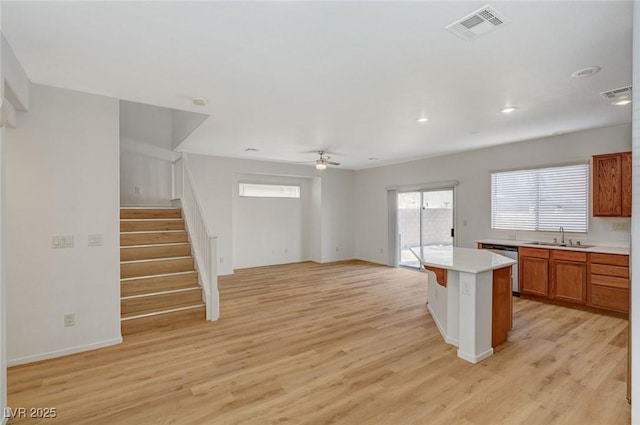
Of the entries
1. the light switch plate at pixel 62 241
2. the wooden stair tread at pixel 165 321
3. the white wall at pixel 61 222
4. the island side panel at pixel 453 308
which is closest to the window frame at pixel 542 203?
the island side panel at pixel 453 308

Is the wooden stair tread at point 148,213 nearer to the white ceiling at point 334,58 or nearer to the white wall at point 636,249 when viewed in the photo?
the white ceiling at point 334,58

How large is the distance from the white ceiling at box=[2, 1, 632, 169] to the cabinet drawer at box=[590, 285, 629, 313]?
233 centimetres

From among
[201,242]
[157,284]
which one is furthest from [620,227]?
[157,284]

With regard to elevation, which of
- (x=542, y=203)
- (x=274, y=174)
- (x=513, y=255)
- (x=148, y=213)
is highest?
(x=274, y=174)

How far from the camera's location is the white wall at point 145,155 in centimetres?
627

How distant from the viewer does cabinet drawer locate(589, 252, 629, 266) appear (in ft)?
13.4

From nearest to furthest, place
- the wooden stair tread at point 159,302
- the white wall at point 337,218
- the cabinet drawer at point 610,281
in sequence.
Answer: the wooden stair tread at point 159,302
the cabinet drawer at point 610,281
the white wall at point 337,218

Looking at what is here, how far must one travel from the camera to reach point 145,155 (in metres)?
6.45

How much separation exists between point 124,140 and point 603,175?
27.2 ft

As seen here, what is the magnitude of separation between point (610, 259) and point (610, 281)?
12.0 inches

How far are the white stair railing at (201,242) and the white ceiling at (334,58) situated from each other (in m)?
1.54

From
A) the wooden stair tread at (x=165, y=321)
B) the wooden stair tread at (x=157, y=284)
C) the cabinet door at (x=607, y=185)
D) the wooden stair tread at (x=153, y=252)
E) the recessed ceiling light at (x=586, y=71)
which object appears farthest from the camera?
the wooden stair tread at (x=153, y=252)

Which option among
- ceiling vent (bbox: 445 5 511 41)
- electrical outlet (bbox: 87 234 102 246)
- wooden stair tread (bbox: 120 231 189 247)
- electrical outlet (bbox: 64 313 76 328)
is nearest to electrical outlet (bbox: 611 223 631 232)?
ceiling vent (bbox: 445 5 511 41)

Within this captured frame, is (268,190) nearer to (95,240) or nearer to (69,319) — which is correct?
(95,240)
